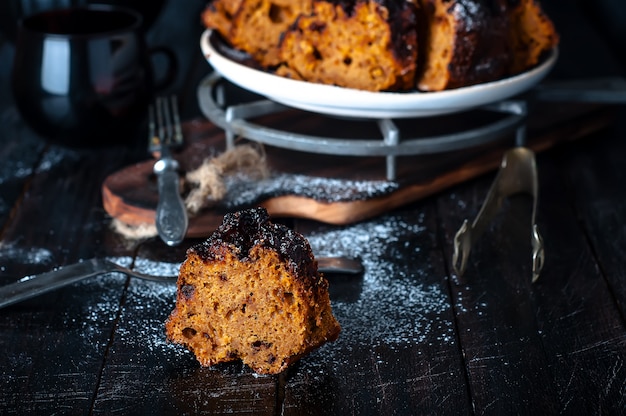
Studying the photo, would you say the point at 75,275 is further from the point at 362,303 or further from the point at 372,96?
the point at 372,96

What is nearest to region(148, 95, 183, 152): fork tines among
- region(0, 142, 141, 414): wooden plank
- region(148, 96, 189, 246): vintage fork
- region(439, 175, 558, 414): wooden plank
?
region(148, 96, 189, 246): vintage fork

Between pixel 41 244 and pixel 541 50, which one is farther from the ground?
pixel 541 50

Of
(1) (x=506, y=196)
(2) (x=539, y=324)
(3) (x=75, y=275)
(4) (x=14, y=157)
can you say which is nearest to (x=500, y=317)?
(2) (x=539, y=324)

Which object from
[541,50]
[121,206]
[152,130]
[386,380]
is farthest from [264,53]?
[386,380]

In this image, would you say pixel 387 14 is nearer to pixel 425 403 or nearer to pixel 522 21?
pixel 522 21

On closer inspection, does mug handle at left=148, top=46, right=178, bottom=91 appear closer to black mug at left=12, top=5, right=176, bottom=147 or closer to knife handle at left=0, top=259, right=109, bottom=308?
black mug at left=12, top=5, right=176, bottom=147

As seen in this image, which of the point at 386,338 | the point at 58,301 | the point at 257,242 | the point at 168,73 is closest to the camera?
the point at 257,242

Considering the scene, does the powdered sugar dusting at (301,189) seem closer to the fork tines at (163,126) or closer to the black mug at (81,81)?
the fork tines at (163,126)
